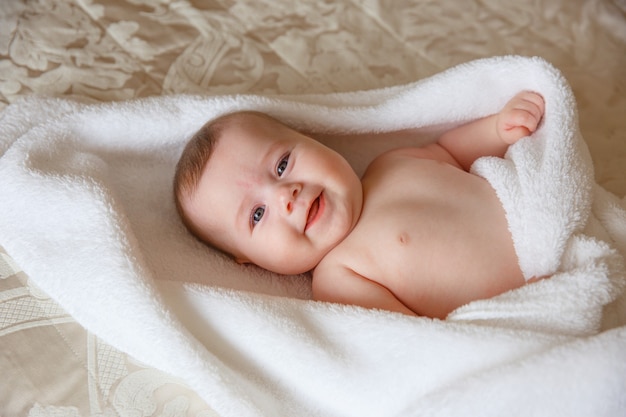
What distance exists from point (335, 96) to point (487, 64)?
33 cm

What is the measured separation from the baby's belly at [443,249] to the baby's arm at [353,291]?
0.08 feet

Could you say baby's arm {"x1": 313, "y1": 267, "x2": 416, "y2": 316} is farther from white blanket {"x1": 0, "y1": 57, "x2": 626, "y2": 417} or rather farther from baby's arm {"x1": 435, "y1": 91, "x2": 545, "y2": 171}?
baby's arm {"x1": 435, "y1": 91, "x2": 545, "y2": 171}

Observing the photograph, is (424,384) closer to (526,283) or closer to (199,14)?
(526,283)

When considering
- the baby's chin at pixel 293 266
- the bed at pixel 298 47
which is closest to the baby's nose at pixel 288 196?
the baby's chin at pixel 293 266

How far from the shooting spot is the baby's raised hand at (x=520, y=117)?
125 cm

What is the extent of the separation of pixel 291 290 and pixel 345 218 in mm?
199

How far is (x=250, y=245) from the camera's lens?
1.19 metres

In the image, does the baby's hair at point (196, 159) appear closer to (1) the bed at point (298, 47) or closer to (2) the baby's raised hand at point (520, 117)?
(1) the bed at point (298, 47)

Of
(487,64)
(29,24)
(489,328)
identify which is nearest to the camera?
(489,328)

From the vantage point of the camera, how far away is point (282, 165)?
1199 millimetres

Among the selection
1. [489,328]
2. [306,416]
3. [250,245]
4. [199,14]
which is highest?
[199,14]

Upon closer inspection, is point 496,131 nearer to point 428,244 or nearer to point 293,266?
point 428,244

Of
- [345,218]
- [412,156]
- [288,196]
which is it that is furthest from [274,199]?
[412,156]

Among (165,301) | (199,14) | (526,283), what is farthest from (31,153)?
(526,283)
